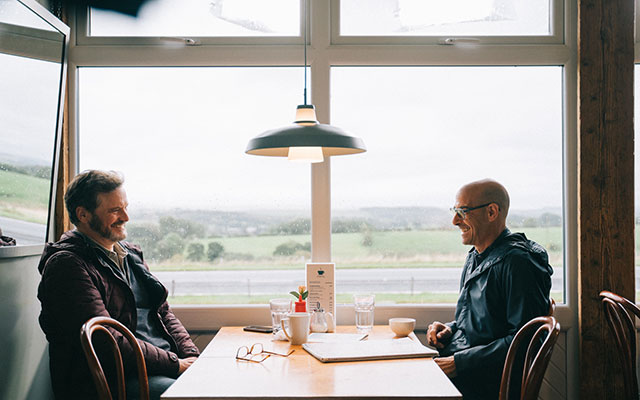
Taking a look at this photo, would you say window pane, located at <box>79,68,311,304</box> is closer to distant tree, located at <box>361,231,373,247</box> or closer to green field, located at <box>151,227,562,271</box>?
green field, located at <box>151,227,562,271</box>

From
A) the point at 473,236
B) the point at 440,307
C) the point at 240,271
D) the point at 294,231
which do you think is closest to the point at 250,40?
the point at 294,231

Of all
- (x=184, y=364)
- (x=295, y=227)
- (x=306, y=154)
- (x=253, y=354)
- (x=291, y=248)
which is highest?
(x=306, y=154)

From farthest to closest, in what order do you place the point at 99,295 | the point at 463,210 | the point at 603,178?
the point at 603,178, the point at 463,210, the point at 99,295

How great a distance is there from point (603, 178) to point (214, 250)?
2.05 meters

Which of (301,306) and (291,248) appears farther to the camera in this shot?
(291,248)

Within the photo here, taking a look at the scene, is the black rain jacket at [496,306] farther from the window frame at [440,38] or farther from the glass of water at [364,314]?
the window frame at [440,38]

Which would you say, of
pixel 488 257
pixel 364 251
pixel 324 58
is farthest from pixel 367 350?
pixel 324 58

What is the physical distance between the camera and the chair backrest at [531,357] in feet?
5.80

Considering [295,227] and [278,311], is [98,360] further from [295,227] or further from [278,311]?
[295,227]

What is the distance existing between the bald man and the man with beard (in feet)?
3.85

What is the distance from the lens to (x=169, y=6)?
9.76 feet

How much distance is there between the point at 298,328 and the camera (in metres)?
2.22

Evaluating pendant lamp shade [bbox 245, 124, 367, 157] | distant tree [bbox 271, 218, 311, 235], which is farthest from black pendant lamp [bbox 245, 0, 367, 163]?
distant tree [bbox 271, 218, 311, 235]

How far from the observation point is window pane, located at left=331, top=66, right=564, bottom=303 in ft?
9.75
